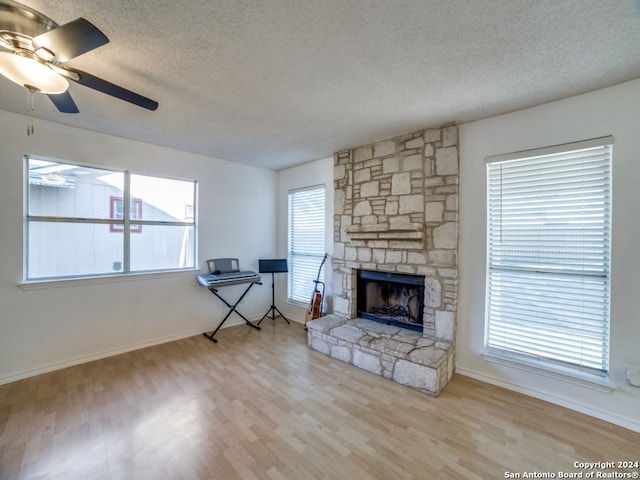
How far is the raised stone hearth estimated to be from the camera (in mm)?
2471

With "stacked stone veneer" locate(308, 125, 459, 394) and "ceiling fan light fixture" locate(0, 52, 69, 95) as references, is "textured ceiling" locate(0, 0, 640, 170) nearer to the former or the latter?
"ceiling fan light fixture" locate(0, 52, 69, 95)

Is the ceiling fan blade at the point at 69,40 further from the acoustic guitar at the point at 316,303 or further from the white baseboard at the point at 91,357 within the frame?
the acoustic guitar at the point at 316,303

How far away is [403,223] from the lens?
3.12 m

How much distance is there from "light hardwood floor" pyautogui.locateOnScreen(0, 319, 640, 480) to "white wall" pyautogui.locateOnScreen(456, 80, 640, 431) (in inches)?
6.4

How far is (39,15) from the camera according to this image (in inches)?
54.4

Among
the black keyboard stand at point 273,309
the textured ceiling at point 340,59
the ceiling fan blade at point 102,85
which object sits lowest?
the black keyboard stand at point 273,309

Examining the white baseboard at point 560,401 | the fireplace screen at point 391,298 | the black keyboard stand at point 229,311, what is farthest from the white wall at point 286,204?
the white baseboard at point 560,401

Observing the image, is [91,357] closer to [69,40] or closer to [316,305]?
[316,305]

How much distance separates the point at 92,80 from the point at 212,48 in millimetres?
779

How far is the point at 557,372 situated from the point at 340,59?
3.18m

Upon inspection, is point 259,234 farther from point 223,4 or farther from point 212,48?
point 223,4

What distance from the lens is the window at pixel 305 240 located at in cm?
424

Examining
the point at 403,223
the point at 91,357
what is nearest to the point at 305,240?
the point at 403,223

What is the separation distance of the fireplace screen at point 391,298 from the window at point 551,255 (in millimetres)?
770
